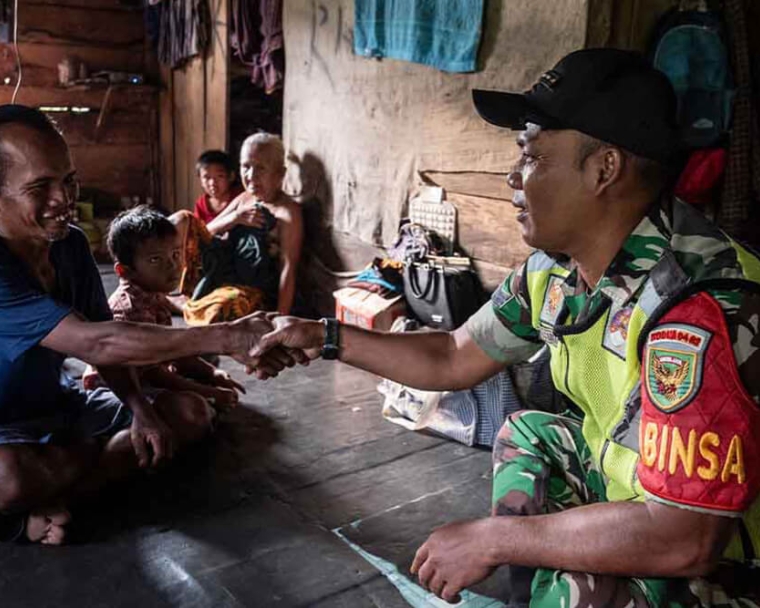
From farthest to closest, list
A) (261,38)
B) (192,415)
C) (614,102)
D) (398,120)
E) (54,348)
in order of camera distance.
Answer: (261,38) < (398,120) < (192,415) < (54,348) < (614,102)

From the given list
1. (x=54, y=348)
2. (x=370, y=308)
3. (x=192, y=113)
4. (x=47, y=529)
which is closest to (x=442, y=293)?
(x=370, y=308)

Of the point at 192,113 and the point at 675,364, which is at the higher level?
the point at 192,113

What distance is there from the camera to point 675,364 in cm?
141

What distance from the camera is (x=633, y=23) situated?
3.47 m

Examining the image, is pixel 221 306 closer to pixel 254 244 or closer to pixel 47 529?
pixel 254 244

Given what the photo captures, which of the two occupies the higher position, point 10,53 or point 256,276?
point 10,53

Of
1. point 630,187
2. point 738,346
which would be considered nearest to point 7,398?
point 630,187

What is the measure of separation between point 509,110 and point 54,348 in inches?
61.7

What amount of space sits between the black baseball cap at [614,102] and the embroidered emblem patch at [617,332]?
0.35 m

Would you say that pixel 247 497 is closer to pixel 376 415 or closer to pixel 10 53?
pixel 376 415

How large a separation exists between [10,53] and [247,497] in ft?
22.5

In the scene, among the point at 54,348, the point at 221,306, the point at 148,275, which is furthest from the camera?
the point at 221,306

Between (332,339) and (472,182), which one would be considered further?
(472,182)

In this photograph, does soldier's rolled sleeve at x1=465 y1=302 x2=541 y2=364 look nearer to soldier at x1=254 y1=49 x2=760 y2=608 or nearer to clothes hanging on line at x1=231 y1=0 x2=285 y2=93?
soldier at x1=254 y1=49 x2=760 y2=608
